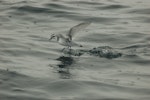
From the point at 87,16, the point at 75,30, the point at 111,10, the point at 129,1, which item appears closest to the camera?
the point at 75,30

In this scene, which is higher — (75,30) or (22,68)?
Result: (75,30)

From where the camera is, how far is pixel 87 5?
16641mm

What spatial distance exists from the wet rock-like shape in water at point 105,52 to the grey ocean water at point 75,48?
144 millimetres

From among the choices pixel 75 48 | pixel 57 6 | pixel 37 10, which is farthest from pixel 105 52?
pixel 57 6

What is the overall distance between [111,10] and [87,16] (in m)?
1.31

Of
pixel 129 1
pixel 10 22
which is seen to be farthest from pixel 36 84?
pixel 129 1

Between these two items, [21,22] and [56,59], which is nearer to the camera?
[56,59]

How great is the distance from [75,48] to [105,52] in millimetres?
880

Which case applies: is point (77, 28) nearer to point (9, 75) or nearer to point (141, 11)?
point (9, 75)

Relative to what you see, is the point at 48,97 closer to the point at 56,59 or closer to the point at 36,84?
the point at 36,84

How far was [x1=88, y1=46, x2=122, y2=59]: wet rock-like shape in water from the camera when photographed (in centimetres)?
1085

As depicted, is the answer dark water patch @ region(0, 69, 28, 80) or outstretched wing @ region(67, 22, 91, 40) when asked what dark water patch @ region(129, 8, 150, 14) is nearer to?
outstretched wing @ region(67, 22, 91, 40)

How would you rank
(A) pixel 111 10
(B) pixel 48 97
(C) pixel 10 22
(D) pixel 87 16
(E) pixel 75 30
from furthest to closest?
(A) pixel 111 10
(D) pixel 87 16
(C) pixel 10 22
(E) pixel 75 30
(B) pixel 48 97

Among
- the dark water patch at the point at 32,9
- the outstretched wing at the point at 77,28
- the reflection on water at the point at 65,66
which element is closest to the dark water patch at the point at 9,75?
the reflection on water at the point at 65,66
